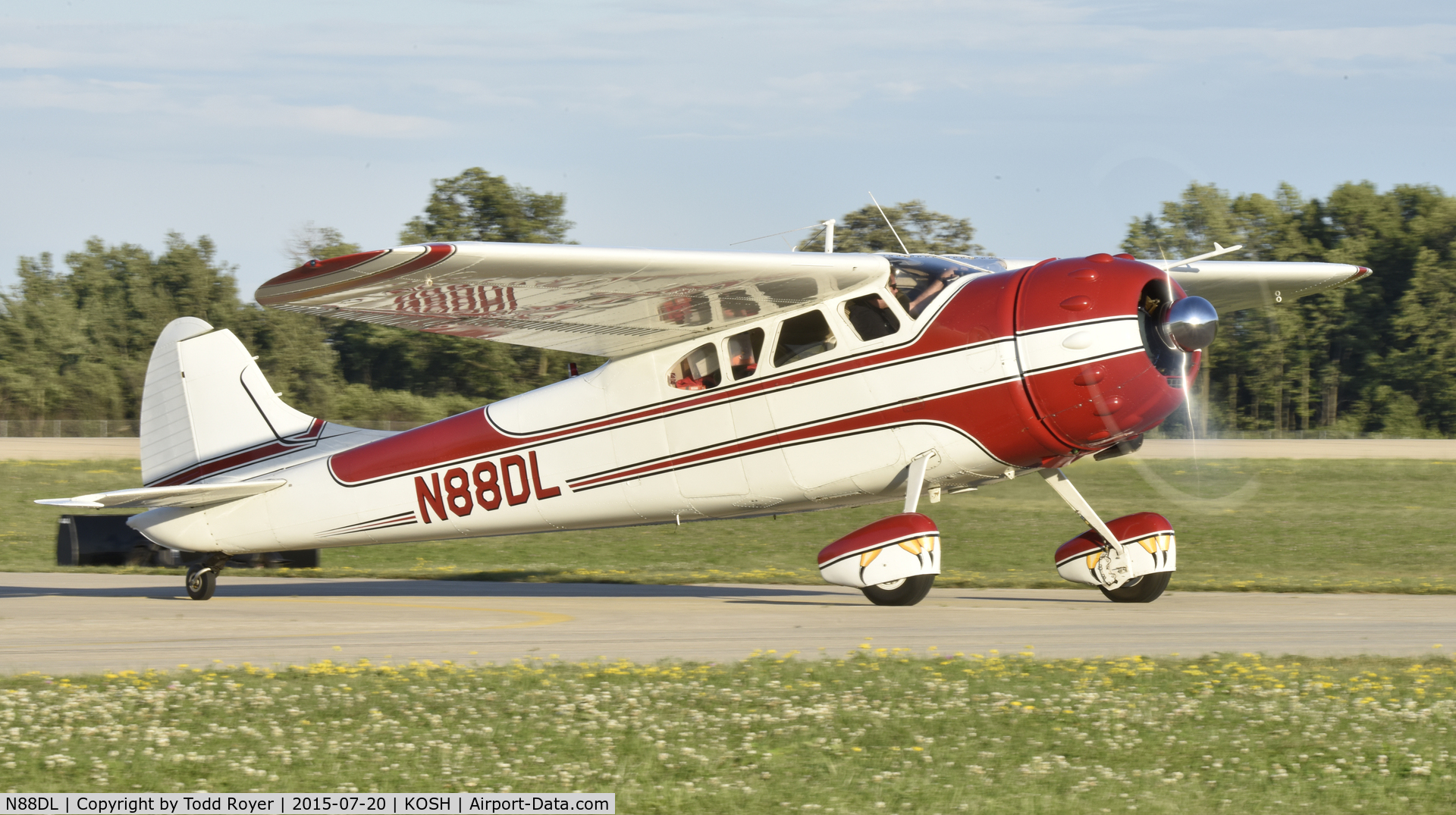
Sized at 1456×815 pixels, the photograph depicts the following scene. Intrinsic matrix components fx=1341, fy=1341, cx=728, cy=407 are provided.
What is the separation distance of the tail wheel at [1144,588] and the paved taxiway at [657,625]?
148 millimetres

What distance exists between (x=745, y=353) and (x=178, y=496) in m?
5.86

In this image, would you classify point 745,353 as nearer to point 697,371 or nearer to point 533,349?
point 697,371

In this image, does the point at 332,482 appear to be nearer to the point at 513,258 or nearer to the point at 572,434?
the point at 572,434

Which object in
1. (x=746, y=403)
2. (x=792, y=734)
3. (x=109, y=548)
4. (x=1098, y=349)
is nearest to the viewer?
(x=792, y=734)

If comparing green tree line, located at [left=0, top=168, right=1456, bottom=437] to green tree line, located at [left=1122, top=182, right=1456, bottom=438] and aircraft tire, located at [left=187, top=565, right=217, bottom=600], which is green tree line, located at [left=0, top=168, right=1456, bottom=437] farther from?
aircraft tire, located at [left=187, top=565, right=217, bottom=600]

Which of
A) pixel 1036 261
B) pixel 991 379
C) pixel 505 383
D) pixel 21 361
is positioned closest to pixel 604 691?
pixel 991 379

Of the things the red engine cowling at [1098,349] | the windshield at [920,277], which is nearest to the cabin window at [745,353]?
the windshield at [920,277]

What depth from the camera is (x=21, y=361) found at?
70812 millimetres

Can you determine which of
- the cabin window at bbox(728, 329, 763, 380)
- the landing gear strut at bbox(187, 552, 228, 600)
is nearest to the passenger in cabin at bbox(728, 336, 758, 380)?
the cabin window at bbox(728, 329, 763, 380)

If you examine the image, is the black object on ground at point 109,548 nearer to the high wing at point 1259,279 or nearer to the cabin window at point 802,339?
the cabin window at point 802,339

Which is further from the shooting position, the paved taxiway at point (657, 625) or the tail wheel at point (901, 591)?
the tail wheel at point (901, 591)

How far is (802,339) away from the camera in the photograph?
11297mm

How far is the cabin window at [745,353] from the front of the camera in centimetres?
1153
